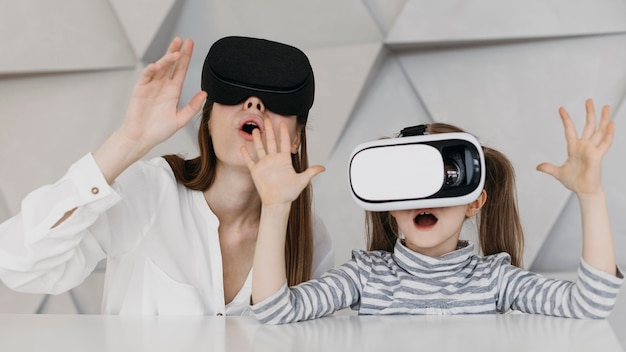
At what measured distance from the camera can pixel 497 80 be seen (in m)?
2.25

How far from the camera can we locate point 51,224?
1.16 meters

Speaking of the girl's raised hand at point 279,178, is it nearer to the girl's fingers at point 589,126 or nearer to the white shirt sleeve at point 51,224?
the white shirt sleeve at point 51,224

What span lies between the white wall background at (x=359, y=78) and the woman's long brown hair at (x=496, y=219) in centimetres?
85

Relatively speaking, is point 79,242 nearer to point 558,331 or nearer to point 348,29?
point 558,331

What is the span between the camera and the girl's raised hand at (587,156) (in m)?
1.07

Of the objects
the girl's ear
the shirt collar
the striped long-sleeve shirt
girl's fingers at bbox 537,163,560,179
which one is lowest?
the striped long-sleeve shirt

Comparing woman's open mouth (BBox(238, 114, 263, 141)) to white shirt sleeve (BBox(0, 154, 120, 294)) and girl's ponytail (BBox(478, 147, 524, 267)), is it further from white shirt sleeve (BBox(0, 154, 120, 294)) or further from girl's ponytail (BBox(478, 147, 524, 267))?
girl's ponytail (BBox(478, 147, 524, 267))

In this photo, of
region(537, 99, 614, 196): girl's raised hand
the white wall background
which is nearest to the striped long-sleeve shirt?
region(537, 99, 614, 196): girl's raised hand

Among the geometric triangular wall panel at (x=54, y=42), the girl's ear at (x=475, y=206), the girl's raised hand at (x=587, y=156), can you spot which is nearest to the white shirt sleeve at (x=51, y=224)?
the girl's ear at (x=475, y=206)

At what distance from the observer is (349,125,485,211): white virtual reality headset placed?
1043 mm

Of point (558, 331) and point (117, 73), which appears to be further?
point (117, 73)

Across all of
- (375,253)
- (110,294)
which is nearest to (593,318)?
(375,253)

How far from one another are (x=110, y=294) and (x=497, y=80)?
129 centimetres

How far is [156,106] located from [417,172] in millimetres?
410
